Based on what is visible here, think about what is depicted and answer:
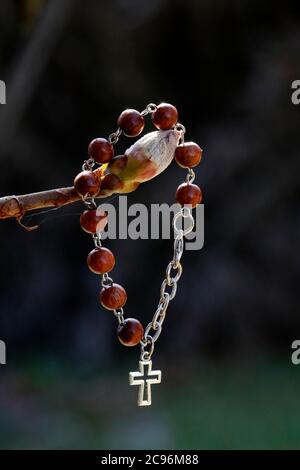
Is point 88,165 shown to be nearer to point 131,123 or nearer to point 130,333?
point 131,123

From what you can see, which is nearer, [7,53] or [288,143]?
[7,53]

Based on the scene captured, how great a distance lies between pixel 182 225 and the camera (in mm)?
708

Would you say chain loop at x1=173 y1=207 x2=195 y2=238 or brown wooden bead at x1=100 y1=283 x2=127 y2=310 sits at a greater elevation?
chain loop at x1=173 y1=207 x2=195 y2=238

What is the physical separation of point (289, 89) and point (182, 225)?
50.6 inches

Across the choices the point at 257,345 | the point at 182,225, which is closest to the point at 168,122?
the point at 182,225

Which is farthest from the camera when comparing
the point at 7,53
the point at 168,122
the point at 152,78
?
the point at 152,78

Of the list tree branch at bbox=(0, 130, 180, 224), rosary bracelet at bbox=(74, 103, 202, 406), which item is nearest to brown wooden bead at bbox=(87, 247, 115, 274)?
rosary bracelet at bbox=(74, 103, 202, 406)

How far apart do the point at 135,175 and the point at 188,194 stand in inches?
4.7

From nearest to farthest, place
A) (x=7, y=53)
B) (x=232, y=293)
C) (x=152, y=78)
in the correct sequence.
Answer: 1. (x=7, y=53)
2. (x=152, y=78)
3. (x=232, y=293)

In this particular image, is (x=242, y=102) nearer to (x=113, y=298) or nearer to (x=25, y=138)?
(x=25, y=138)

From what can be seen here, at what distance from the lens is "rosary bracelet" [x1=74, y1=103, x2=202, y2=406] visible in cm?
57

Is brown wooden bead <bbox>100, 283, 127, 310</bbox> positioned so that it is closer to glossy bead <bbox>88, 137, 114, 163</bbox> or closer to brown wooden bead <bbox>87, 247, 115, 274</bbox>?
brown wooden bead <bbox>87, 247, 115, 274</bbox>

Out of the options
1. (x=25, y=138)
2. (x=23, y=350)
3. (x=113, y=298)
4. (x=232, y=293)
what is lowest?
(x=113, y=298)

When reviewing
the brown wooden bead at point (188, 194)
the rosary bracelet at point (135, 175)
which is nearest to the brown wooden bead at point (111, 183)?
the rosary bracelet at point (135, 175)
